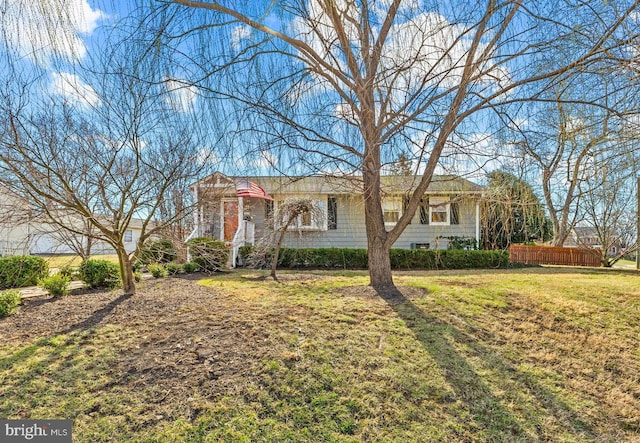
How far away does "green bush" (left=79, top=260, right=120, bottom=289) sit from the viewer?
6605 mm

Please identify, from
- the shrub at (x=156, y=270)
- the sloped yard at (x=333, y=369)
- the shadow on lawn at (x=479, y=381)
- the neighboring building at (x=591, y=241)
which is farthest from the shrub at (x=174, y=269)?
the neighboring building at (x=591, y=241)

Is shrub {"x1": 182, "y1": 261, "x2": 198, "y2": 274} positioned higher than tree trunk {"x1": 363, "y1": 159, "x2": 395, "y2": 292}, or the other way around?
tree trunk {"x1": 363, "y1": 159, "x2": 395, "y2": 292}

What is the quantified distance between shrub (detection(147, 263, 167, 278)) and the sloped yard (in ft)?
10.6

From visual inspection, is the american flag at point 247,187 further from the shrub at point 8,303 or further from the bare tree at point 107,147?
the shrub at point 8,303

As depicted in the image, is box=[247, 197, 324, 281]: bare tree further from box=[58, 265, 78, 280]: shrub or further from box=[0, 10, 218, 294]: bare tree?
box=[58, 265, 78, 280]: shrub

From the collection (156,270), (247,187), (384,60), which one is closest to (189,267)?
(156,270)

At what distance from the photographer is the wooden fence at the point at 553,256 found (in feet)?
46.6

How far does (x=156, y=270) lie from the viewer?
854cm

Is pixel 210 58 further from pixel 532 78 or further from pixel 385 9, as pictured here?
pixel 532 78

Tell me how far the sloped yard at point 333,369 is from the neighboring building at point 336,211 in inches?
63.9

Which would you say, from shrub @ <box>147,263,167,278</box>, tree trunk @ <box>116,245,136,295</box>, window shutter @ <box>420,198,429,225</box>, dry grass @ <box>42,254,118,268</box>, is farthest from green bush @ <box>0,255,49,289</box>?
window shutter @ <box>420,198,429,225</box>

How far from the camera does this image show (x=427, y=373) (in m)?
3.28

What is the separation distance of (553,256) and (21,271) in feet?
56.9

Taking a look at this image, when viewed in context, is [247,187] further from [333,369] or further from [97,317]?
[97,317]
